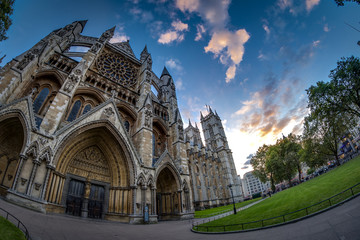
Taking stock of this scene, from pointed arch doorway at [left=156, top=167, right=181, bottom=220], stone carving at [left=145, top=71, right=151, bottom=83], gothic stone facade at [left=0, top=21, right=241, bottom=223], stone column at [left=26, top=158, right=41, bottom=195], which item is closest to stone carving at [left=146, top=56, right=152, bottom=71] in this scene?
stone carving at [left=145, top=71, right=151, bottom=83]

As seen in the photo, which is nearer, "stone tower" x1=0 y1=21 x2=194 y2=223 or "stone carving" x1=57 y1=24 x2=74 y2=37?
"stone tower" x1=0 y1=21 x2=194 y2=223

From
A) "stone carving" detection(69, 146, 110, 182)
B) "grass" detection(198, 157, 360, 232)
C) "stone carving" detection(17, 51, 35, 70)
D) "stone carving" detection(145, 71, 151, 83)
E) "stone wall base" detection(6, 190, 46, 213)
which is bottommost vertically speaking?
"grass" detection(198, 157, 360, 232)

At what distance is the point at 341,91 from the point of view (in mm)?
14758

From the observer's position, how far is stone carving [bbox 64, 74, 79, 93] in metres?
13.7

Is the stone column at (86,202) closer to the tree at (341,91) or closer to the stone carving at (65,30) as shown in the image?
the stone carving at (65,30)

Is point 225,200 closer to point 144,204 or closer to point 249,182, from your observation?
point 144,204

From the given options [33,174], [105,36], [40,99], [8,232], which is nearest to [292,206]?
[8,232]

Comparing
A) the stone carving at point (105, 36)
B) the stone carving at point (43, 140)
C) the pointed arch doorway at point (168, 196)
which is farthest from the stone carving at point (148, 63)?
the stone carving at point (43, 140)

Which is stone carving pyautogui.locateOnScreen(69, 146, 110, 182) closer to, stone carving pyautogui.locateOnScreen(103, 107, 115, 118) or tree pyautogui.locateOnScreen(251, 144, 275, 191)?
stone carving pyautogui.locateOnScreen(103, 107, 115, 118)

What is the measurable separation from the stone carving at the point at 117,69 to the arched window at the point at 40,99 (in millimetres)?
6642

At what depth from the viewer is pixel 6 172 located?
1094cm

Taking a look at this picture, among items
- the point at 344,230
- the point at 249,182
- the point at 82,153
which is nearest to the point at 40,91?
the point at 82,153

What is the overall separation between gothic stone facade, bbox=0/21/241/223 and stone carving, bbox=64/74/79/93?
7cm

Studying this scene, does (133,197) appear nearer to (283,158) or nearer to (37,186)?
(37,186)
